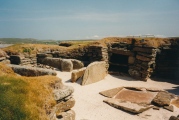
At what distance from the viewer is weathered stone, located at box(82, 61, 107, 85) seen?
14.5 metres

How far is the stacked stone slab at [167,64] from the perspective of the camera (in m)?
19.0

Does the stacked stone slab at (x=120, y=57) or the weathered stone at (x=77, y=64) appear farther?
the stacked stone slab at (x=120, y=57)

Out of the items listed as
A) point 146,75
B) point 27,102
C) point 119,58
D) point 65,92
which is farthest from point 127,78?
point 27,102

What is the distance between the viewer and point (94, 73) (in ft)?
51.3

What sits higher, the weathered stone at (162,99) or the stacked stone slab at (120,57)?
the stacked stone slab at (120,57)

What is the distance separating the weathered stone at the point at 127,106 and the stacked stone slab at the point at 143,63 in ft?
21.6

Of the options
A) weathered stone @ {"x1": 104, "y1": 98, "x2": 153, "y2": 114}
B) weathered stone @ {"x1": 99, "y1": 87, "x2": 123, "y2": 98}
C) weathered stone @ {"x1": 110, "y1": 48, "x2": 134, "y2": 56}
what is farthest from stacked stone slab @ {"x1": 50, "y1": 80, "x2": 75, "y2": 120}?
weathered stone @ {"x1": 110, "y1": 48, "x2": 134, "y2": 56}

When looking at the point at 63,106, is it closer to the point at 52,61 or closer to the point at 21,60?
the point at 21,60

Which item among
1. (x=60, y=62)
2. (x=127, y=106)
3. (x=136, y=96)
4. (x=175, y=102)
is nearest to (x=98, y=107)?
(x=127, y=106)

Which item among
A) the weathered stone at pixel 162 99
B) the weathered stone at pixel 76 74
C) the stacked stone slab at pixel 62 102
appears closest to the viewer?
the stacked stone slab at pixel 62 102

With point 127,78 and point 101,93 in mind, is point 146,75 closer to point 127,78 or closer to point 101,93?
point 127,78

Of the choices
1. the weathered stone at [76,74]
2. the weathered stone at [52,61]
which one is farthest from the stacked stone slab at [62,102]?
the weathered stone at [52,61]

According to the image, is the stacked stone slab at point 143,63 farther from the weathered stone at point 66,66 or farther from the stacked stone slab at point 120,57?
the weathered stone at point 66,66

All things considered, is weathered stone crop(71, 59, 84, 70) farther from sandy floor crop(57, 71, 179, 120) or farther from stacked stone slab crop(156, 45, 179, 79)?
stacked stone slab crop(156, 45, 179, 79)
